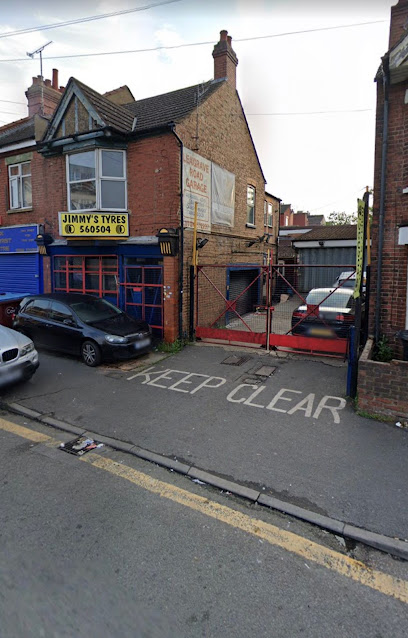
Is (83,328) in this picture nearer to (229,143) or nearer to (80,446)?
(80,446)

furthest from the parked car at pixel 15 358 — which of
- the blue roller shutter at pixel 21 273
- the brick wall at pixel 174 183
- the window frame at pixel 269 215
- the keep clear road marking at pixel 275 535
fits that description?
the window frame at pixel 269 215

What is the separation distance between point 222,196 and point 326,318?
19.2 feet

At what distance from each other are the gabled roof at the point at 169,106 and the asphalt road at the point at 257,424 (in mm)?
6659

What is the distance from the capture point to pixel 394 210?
6977 mm

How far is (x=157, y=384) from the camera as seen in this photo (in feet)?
24.3

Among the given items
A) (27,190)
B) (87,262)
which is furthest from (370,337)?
(27,190)

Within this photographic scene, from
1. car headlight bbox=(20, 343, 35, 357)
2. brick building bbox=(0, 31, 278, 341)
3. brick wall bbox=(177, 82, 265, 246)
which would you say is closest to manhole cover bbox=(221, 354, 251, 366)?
brick building bbox=(0, 31, 278, 341)

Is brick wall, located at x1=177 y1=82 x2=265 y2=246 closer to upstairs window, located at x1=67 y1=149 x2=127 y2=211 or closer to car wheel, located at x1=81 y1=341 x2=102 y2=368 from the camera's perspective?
upstairs window, located at x1=67 y1=149 x2=127 y2=211

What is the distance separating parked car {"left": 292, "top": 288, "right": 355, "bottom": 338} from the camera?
878 centimetres

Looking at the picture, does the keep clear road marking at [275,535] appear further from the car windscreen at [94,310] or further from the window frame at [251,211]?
the window frame at [251,211]

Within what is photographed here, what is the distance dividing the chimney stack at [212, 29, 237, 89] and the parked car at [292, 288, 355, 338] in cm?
880

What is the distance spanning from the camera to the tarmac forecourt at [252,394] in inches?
242

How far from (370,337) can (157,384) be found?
169 inches

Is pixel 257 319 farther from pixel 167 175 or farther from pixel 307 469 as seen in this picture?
pixel 307 469
